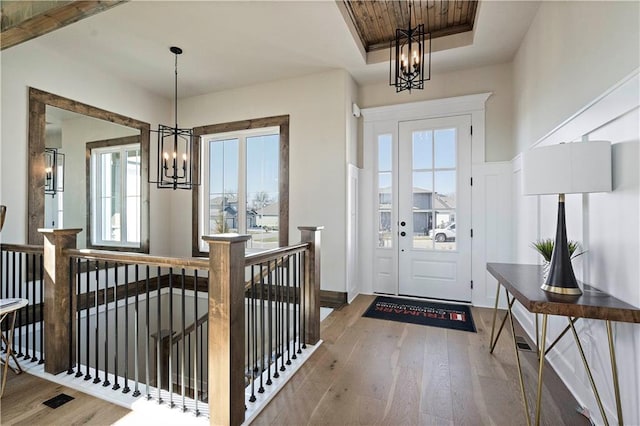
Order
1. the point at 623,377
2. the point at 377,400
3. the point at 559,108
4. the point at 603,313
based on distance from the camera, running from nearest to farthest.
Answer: the point at 603,313 → the point at 623,377 → the point at 377,400 → the point at 559,108

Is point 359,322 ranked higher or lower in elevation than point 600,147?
lower

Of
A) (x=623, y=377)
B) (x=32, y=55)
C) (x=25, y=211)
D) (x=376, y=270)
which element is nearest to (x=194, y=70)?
(x=32, y=55)

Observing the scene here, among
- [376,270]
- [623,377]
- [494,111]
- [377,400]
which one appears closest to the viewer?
[623,377]

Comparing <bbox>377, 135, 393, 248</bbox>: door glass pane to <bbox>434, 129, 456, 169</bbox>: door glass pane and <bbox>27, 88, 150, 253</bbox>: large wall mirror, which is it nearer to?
<bbox>434, 129, 456, 169</bbox>: door glass pane

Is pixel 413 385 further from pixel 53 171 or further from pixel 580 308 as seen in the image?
pixel 53 171

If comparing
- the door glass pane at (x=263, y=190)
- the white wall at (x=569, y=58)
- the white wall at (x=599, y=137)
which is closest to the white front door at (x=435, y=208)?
the white wall at (x=569, y=58)

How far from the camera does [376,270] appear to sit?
445cm

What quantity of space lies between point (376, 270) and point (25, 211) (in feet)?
14.0

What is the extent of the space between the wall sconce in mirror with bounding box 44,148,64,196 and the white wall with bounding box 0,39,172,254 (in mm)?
210

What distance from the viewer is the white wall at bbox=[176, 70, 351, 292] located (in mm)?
4004

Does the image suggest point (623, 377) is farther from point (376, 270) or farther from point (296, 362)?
point (376, 270)

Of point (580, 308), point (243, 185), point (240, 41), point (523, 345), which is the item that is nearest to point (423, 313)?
point (523, 345)

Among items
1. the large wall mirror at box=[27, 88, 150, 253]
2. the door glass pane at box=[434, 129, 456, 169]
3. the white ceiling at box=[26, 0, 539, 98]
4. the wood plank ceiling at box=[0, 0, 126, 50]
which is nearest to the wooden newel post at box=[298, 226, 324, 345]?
the white ceiling at box=[26, 0, 539, 98]

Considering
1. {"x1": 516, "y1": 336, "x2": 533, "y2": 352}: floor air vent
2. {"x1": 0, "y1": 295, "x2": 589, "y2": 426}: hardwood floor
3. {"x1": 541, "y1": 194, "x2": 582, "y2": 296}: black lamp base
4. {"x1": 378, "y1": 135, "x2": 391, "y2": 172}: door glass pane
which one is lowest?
{"x1": 0, "y1": 295, "x2": 589, "y2": 426}: hardwood floor
